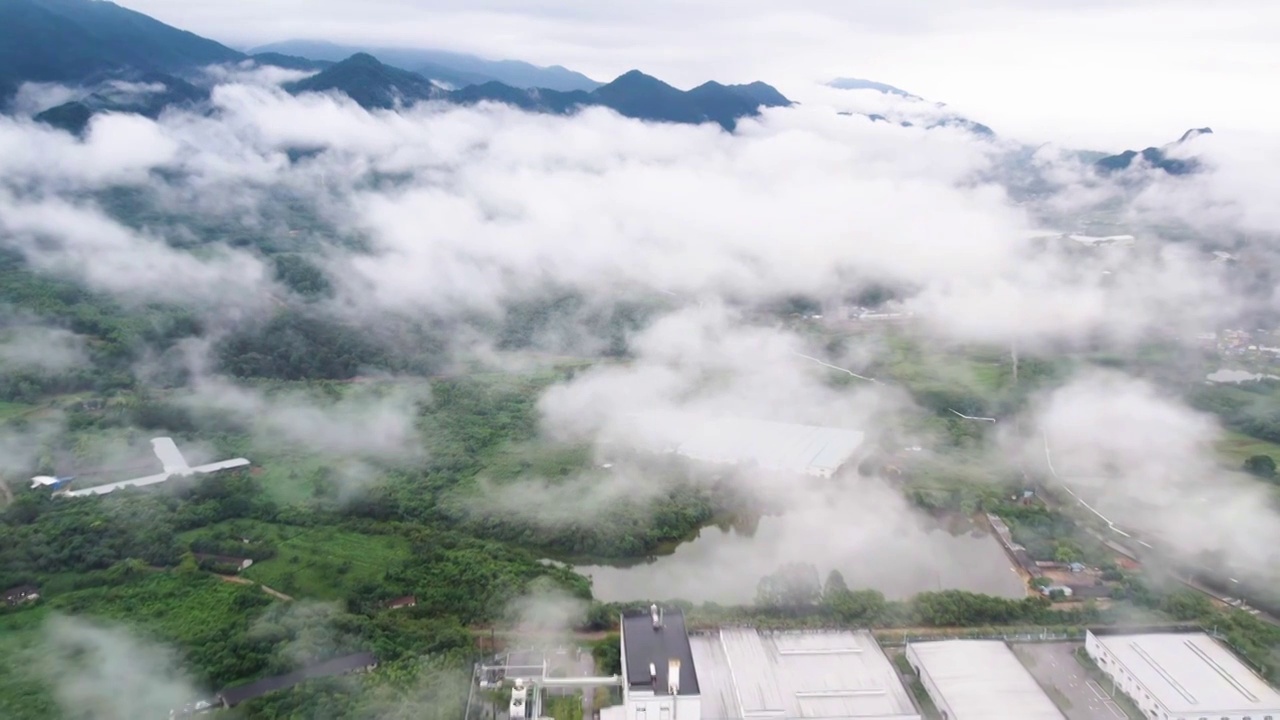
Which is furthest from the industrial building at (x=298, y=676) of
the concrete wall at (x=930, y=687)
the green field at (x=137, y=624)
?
the concrete wall at (x=930, y=687)

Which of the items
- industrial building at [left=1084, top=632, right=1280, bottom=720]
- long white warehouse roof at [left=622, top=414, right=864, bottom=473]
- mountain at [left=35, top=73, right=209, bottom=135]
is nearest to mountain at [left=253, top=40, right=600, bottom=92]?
mountain at [left=35, top=73, right=209, bottom=135]

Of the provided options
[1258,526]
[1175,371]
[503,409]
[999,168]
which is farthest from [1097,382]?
[999,168]

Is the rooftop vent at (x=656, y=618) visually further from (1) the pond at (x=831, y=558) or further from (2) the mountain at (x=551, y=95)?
(2) the mountain at (x=551, y=95)

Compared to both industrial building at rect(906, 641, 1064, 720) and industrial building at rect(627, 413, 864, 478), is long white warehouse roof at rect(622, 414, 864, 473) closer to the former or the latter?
industrial building at rect(627, 413, 864, 478)

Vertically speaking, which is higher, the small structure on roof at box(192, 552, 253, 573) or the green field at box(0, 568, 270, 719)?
the green field at box(0, 568, 270, 719)

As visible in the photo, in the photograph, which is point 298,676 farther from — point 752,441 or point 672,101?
point 672,101

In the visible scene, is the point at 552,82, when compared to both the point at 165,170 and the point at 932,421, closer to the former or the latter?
the point at 165,170

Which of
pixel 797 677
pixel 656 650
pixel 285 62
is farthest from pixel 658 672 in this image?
pixel 285 62

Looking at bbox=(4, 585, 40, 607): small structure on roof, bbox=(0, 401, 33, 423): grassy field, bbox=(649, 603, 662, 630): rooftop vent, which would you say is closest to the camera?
bbox=(649, 603, 662, 630): rooftop vent
